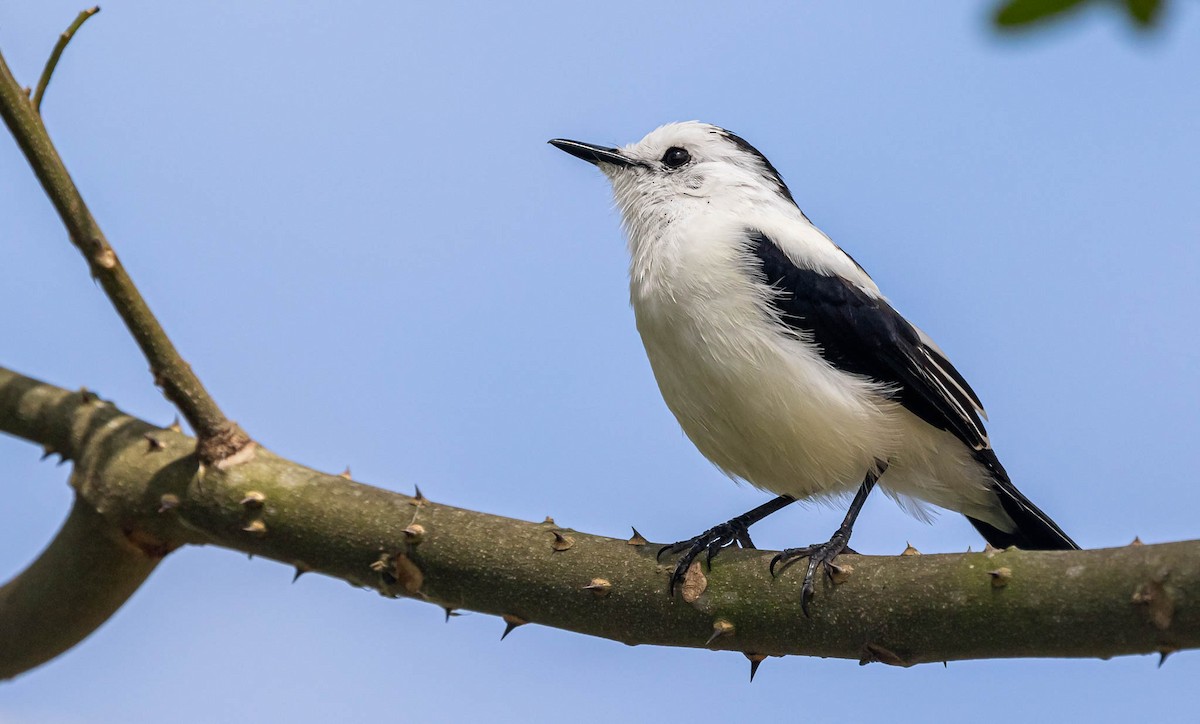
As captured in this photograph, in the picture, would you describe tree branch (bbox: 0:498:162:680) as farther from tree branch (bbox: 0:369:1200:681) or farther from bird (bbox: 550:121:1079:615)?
bird (bbox: 550:121:1079:615)


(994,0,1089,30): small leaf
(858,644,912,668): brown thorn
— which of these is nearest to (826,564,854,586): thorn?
(858,644,912,668): brown thorn

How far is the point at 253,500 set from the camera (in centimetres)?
391

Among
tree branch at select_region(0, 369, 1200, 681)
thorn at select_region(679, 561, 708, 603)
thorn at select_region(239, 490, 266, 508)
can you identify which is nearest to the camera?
tree branch at select_region(0, 369, 1200, 681)

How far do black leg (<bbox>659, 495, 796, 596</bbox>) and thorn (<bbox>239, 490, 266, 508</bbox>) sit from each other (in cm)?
134

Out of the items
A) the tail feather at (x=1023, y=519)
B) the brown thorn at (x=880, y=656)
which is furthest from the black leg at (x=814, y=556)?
the tail feather at (x=1023, y=519)

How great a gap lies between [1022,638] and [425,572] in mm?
1839

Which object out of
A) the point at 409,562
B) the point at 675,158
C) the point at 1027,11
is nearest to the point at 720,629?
the point at 409,562

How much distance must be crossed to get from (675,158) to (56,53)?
11.0 ft

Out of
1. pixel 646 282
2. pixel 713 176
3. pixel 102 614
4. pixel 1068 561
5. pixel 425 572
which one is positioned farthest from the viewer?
pixel 713 176

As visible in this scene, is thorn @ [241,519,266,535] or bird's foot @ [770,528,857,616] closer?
bird's foot @ [770,528,857,616]

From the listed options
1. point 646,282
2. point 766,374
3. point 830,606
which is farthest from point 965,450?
point 830,606

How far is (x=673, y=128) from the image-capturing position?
21.2 feet

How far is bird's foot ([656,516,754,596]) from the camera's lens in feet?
12.3

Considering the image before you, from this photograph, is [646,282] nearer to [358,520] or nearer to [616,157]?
[616,157]
